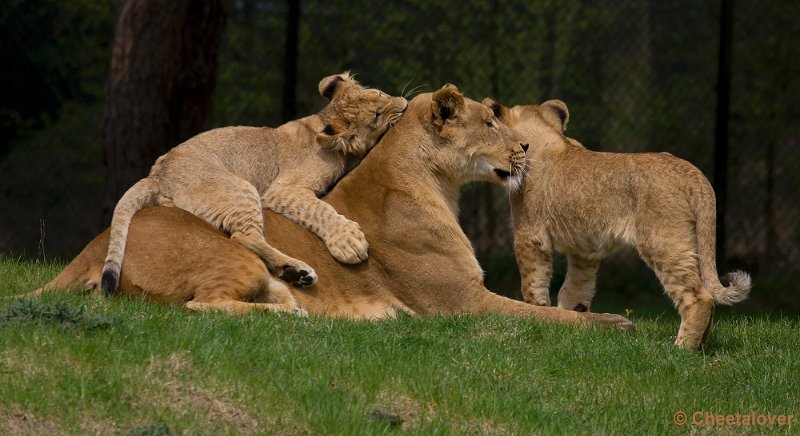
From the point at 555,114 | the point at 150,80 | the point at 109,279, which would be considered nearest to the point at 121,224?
the point at 109,279

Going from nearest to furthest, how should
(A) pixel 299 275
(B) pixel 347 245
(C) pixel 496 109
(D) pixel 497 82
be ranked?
(A) pixel 299 275
(B) pixel 347 245
(C) pixel 496 109
(D) pixel 497 82

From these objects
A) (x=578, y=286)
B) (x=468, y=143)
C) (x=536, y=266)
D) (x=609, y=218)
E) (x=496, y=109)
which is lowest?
(x=578, y=286)

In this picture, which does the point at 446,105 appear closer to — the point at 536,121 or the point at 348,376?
the point at 536,121

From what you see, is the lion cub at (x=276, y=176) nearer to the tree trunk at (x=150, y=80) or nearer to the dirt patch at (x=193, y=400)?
the dirt patch at (x=193, y=400)

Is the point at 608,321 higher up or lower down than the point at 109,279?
lower down

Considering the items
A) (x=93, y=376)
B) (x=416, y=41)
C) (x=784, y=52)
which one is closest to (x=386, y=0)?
(x=416, y=41)

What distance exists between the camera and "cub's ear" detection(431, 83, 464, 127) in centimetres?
708

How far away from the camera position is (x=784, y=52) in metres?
12.1

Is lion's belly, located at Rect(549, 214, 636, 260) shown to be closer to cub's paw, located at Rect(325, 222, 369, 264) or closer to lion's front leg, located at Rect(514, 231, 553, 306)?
lion's front leg, located at Rect(514, 231, 553, 306)

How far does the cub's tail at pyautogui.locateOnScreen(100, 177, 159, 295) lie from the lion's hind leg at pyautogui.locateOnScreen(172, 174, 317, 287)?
0.51 ft

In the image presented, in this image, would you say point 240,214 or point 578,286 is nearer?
point 240,214

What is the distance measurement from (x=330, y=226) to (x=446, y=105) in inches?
39.8

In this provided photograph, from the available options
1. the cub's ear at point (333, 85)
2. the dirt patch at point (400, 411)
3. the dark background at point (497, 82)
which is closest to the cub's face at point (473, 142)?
the cub's ear at point (333, 85)

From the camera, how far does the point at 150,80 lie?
10156 mm
